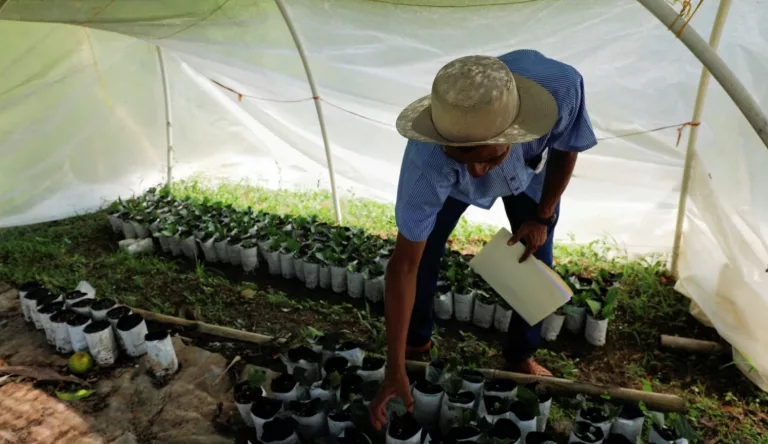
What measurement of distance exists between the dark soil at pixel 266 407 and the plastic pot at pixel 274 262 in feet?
5.54

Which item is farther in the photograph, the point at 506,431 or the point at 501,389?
the point at 501,389

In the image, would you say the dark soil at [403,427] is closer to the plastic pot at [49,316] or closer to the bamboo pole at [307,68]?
the plastic pot at [49,316]

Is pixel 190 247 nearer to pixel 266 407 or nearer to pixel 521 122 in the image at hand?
A: pixel 266 407

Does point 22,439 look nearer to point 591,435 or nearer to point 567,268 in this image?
point 591,435

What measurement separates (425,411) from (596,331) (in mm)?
1289

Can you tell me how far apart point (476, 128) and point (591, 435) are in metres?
1.28

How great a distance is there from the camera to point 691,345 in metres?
2.68

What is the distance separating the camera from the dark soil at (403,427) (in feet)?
5.69

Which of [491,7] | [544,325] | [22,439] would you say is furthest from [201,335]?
[491,7]

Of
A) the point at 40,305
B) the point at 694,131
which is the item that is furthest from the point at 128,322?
the point at 694,131

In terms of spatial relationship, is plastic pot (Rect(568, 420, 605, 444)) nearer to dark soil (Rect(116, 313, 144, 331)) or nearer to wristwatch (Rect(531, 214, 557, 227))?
wristwatch (Rect(531, 214, 557, 227))

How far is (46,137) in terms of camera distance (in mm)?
4551

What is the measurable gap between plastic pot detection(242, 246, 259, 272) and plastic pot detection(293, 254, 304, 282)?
346 millimetres

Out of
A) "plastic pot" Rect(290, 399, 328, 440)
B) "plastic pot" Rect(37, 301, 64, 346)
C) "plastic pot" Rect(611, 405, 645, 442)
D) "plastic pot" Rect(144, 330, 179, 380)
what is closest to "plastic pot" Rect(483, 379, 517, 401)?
"plastic pot" Rect(611, 405, 645, 442)
